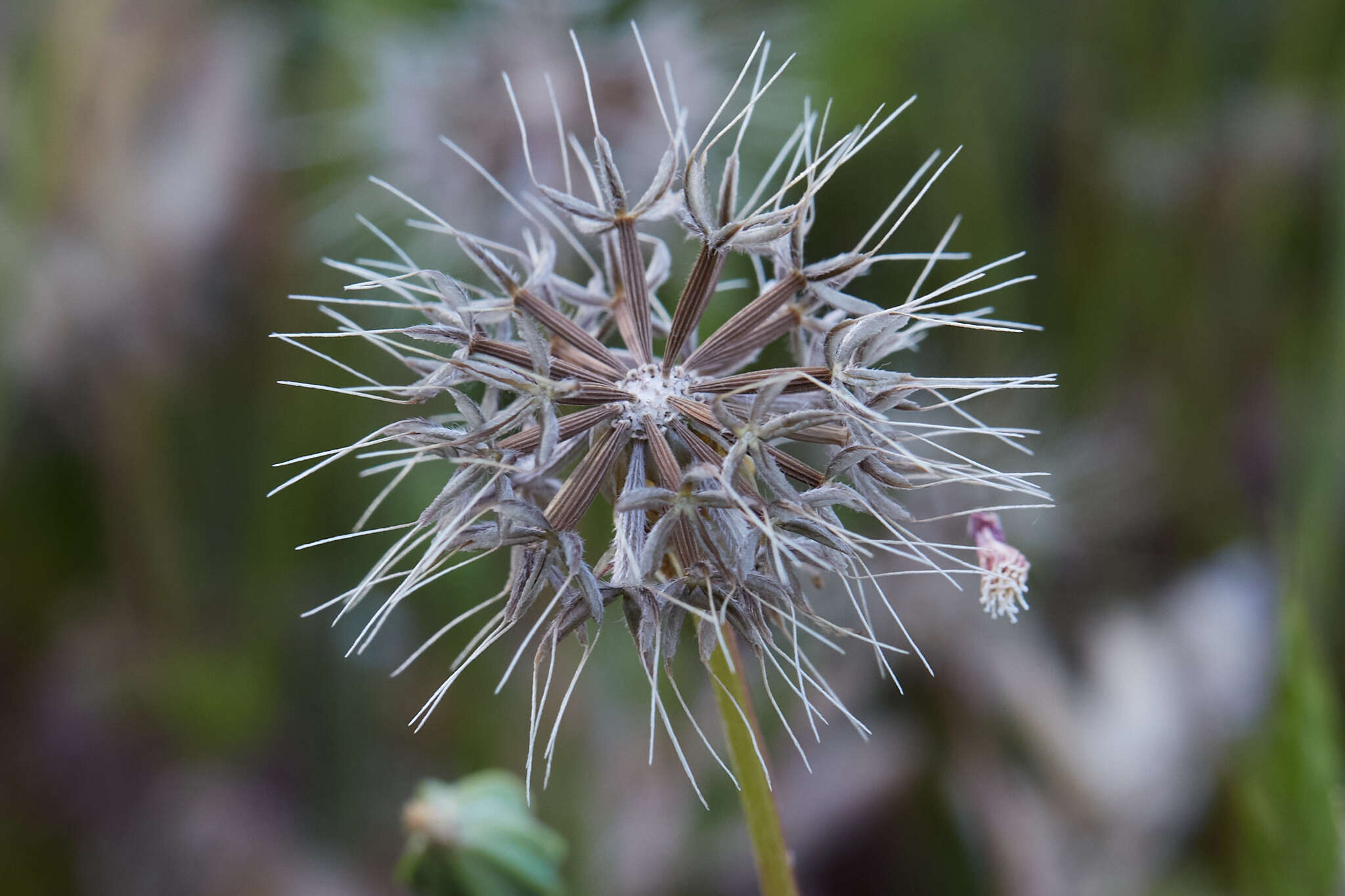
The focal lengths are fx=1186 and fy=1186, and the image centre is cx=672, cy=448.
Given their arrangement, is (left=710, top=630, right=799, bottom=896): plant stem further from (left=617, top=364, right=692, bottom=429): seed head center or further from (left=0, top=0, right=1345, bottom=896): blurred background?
(left=0, top=0, right=1345, bottom=896): blurred background

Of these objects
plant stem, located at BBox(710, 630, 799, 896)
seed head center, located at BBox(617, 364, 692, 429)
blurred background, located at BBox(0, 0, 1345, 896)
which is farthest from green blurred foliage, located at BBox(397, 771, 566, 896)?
blurred background, located at BBox(0, 0, 1345, 896)

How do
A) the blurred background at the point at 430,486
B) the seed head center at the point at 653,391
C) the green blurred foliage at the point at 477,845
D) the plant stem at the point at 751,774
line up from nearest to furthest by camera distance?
the plant stem at the point at 751,774 < the seed head center at the point at 653,391 < the green blurred foliage at the point at 477,845 < the blurred background at the point at 430,486

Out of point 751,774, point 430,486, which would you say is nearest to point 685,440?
point 751,774

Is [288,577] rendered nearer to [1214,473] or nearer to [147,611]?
[147,611]

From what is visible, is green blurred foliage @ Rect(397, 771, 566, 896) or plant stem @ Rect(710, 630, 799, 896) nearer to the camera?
plant stem @ Rect(710, 630, 799, 896)

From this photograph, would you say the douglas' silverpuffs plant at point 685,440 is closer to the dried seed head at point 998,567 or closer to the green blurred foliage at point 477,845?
the dried seed head at point 998,567

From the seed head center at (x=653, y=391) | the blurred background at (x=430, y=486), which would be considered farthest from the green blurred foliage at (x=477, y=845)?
the blurred background at (x=430, y=486)
